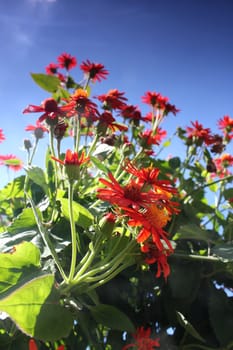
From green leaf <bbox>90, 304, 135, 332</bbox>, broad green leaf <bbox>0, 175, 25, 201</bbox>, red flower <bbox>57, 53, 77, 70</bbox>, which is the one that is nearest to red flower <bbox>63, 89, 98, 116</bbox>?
broad green leaf <bbox>0, 175, 25, 201</bbox>

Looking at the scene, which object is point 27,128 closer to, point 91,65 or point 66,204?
point 91,65

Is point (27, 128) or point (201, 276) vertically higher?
point (27, 128)

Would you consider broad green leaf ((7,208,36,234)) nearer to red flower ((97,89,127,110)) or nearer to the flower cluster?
the flower cluster

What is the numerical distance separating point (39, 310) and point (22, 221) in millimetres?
229

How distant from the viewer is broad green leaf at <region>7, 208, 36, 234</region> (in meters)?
0.70

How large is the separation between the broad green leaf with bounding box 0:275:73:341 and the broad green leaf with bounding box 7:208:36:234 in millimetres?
205

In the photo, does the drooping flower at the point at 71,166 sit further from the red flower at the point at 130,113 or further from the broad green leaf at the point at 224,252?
the red flower at the point at 130,113

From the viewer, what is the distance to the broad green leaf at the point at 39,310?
46 cm

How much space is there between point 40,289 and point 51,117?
37 centimetres

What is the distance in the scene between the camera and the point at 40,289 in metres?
0.49

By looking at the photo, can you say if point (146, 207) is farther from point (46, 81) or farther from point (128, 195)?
point (46, 81)

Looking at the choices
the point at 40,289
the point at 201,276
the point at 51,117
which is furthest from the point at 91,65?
the point at 40,289

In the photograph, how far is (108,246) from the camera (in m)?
0.61

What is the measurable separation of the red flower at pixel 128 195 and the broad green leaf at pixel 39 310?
116mm
